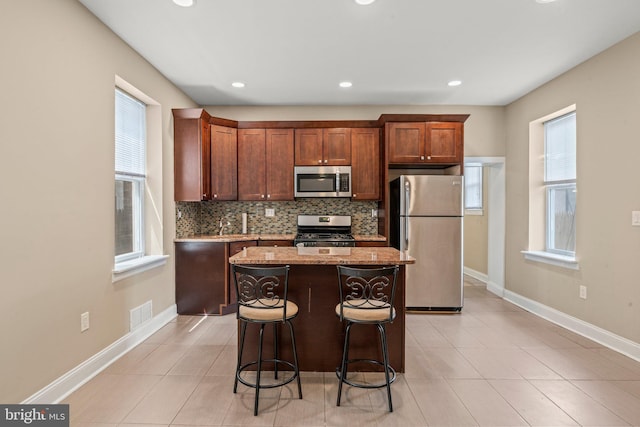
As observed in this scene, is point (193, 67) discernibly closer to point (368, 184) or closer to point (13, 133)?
point (13, 133)

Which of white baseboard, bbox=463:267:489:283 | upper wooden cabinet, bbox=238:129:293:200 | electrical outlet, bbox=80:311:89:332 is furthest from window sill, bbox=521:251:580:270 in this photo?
electrical outlet, bbox=80:311:89:332

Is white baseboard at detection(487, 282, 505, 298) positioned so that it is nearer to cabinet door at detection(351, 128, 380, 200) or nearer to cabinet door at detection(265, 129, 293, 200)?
cabinet door at detection(351, 128, 380, 200)

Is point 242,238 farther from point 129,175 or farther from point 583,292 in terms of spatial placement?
point 583,292

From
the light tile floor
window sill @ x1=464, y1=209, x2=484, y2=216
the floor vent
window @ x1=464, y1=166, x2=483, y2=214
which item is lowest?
the light tile floor

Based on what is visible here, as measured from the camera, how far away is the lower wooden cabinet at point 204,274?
4133 millimetres

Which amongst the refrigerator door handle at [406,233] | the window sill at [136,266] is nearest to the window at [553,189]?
the refrigerator door handle at [406,233]

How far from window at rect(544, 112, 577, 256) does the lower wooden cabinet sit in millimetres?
3913

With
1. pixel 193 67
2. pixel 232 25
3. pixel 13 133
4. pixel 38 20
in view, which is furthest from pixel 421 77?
pixel 13 133

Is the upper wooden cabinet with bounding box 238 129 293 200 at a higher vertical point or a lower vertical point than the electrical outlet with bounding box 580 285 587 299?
higher

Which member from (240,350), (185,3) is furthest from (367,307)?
(185,3)

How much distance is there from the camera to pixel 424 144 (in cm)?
444

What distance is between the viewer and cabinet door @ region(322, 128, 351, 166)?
4.69 meters

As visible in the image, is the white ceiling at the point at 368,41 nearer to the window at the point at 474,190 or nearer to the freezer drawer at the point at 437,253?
the freezer drawer at the point at 437,253

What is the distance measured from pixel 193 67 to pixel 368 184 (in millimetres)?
2497
